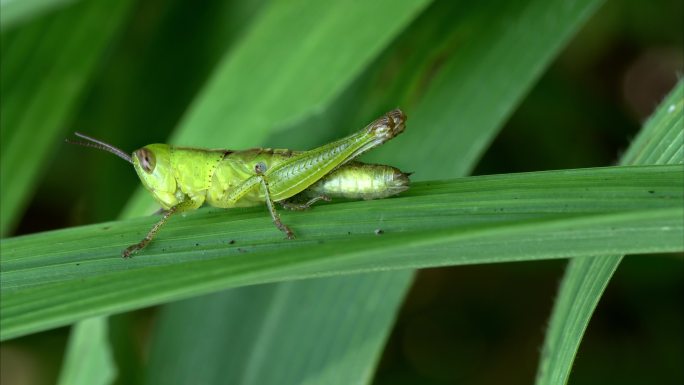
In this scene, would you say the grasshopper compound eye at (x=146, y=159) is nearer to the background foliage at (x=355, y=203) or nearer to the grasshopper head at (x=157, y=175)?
the grasshopper head at (x=157, y=175)

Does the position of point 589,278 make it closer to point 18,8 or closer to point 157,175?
point 157,175

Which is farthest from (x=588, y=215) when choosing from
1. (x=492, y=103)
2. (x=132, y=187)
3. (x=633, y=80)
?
(x=633, y=80)

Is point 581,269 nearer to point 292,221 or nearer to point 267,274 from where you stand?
point 292,221

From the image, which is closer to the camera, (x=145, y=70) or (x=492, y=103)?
(x=492, y=103)

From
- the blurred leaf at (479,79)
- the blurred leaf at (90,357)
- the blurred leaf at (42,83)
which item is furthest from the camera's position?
the blurred leaf at (42,83)

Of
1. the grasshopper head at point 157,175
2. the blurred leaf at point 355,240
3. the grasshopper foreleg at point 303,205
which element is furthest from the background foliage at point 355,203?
the grasshopper head at point 157,175

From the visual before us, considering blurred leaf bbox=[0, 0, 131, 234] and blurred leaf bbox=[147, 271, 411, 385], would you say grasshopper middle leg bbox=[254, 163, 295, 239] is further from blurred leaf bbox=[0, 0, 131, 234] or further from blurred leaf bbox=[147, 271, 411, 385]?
blurred leaf bbox=[0, 0, 131, 234]

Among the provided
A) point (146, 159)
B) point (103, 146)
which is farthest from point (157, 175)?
point (103, 146)
